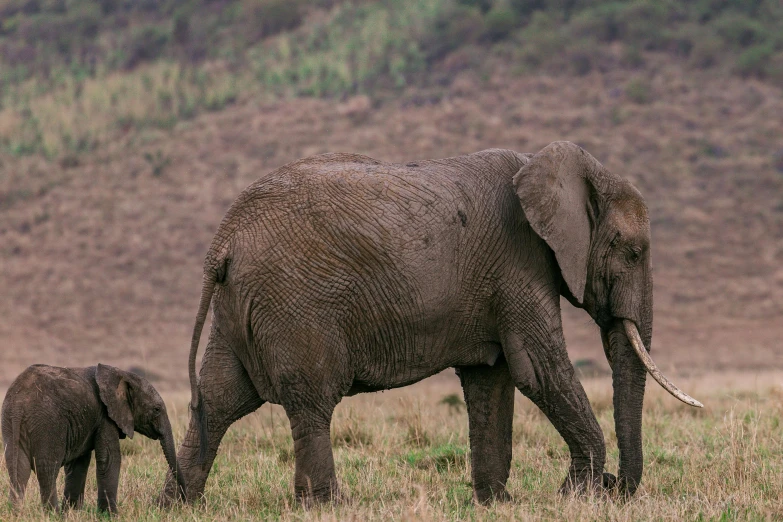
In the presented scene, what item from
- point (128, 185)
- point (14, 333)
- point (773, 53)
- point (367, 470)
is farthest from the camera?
point (773, 53)

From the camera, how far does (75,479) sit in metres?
7.75

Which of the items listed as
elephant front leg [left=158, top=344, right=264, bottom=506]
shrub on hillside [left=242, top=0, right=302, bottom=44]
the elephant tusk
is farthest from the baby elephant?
shrub on hillside [left=242, top=0, right=302, bottom=44]

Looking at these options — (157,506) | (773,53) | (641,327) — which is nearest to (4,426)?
(157,506)

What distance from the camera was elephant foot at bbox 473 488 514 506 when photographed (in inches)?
304

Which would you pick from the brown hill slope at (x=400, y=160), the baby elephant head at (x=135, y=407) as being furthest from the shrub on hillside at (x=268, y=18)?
the baby elephant head at (x=135, y=407)

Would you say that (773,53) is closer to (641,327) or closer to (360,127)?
(360,127)

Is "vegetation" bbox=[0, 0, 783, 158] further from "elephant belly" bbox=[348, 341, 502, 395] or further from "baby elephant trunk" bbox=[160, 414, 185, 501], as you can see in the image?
"elephant belly" bbox=[348, 341, 502, 395]

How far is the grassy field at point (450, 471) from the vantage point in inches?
272

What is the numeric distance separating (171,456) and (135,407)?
41 cm

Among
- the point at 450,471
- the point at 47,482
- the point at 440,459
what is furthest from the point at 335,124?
the point at 47,482

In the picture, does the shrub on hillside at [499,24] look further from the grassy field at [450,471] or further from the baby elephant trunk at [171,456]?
the baby elephant trunk at [171,456]

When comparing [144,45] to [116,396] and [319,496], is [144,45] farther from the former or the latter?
[319,496]

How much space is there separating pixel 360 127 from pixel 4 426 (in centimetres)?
3105

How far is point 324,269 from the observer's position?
274 inches
